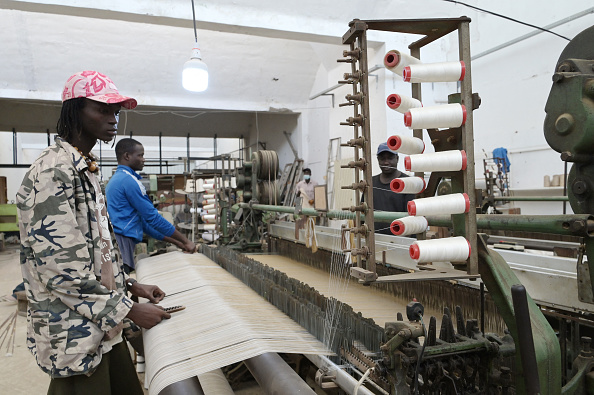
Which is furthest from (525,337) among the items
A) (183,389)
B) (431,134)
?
(183,389)

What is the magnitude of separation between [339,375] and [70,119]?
1257 mm

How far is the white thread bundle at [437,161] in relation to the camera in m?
1.03

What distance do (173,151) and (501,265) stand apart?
19.7 metres

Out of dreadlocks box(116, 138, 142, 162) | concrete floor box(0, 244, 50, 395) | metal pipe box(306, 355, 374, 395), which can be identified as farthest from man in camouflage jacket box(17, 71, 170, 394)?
concrete floor box(0, 244, 50, 395)

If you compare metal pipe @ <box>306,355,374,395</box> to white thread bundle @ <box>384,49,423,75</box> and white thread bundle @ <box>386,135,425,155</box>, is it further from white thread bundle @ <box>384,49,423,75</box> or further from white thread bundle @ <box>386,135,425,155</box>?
white thread bundle @ <box>384,49,423,75</box>

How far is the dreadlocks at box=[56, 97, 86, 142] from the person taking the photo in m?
1.49

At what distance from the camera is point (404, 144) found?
3.62ft

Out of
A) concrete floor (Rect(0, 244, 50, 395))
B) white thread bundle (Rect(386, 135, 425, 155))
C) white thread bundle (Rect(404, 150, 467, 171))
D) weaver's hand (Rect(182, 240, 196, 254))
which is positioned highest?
white thread bundle (Rect(386, 135, 425, 155))

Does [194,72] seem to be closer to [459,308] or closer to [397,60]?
[397,60]

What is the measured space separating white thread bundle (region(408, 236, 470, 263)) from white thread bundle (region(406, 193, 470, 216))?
0.24 feet

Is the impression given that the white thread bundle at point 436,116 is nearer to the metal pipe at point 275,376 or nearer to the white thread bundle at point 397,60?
the white thread bundle at point 397,60

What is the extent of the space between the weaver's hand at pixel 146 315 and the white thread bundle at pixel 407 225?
1.03 metres

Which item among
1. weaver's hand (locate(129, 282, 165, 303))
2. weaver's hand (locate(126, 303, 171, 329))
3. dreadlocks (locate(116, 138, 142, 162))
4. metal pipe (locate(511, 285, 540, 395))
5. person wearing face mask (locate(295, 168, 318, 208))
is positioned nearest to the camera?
metal pipe (locate(511, 285, 540, 395))

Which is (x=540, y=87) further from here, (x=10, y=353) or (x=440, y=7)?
(x=10, y=353)
